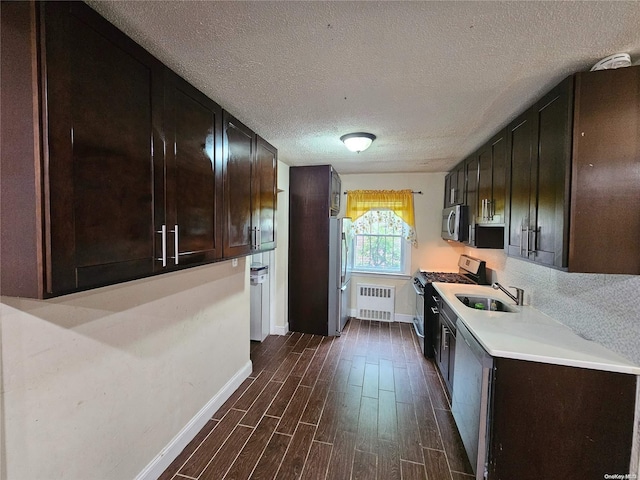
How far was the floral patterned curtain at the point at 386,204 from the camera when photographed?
4.30 meters

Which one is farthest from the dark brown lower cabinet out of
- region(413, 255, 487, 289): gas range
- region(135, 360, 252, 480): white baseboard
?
region(135, 360, 252, 480): white baseboard

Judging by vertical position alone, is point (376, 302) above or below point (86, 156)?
below

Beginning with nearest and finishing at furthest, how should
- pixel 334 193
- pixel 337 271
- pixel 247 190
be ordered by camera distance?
pixel 247 190 < pixel 337 271 < pixel 334 193

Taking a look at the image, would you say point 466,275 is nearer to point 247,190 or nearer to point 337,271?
point 337,271

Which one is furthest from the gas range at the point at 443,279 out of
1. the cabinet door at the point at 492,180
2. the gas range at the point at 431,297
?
the cabinet door at the point at 492,180

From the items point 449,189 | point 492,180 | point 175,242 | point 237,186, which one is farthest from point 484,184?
point 175,242

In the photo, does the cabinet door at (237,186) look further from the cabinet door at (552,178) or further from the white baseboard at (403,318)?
the white baseboard at (403,318)

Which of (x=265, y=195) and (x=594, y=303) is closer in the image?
(x=594, y=303)

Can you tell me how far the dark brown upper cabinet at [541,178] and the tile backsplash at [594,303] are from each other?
1.19 feet

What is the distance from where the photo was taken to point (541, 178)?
1.63 meters

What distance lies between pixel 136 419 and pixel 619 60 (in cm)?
317

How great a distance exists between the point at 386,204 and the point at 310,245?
1.48 meters

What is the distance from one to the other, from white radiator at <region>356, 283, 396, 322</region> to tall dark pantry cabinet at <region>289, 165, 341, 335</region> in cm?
90

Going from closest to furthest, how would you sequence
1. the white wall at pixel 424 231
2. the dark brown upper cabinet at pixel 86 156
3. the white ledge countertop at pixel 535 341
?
the dark brown upper cabinet at pixel 86 156, the white ledge countertop at pixel 535 341, the white wall at pixel 424 231
